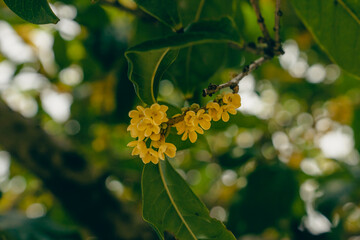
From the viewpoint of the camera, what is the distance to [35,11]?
79 centimetres

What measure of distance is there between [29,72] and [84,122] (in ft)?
1.76

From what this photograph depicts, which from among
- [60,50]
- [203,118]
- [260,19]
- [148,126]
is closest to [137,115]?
[148,126]

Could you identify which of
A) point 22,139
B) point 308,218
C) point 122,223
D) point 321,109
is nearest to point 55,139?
point 22,139

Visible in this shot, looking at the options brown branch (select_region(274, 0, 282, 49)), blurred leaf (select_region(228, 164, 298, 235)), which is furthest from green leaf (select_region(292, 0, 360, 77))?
blurred leaf (select_region(228, 164, 298, 235))

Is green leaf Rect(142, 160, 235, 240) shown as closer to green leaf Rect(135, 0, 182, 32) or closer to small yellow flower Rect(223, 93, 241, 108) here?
small yellow flower Rect(223, 93, 241, 108)

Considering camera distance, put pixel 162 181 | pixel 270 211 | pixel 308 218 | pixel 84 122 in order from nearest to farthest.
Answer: pixel 162 181, pixel 270 211, pixel 308 218, pixel 84 122

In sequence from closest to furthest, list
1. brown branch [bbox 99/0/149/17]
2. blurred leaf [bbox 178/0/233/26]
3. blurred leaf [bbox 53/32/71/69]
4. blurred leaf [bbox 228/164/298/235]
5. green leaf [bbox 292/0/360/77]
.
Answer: green leaf [bbox 292/0/360/77] < blurred leaf [bbox 178/0/233/26] < brown branch [bbox 99/0/149/17] < blurred leaf [bbox 228/164/298/235] < blurred leaf [bbox 53/32/71/69]

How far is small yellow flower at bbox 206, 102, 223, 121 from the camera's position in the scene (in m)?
0.74

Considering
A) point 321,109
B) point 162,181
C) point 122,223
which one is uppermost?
point 321,109

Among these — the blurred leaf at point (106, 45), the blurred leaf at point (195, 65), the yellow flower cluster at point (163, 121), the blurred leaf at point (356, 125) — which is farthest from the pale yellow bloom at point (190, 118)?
the blurred leaf at point (356, 125)

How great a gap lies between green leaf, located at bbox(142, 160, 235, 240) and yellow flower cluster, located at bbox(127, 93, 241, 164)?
0.42ft

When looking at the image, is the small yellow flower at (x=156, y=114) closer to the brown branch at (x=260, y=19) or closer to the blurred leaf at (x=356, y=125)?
the brown branch at (x=260, y=19)

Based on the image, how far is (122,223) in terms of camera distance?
1.87m

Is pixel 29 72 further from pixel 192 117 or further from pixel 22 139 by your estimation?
pixel 192 117
